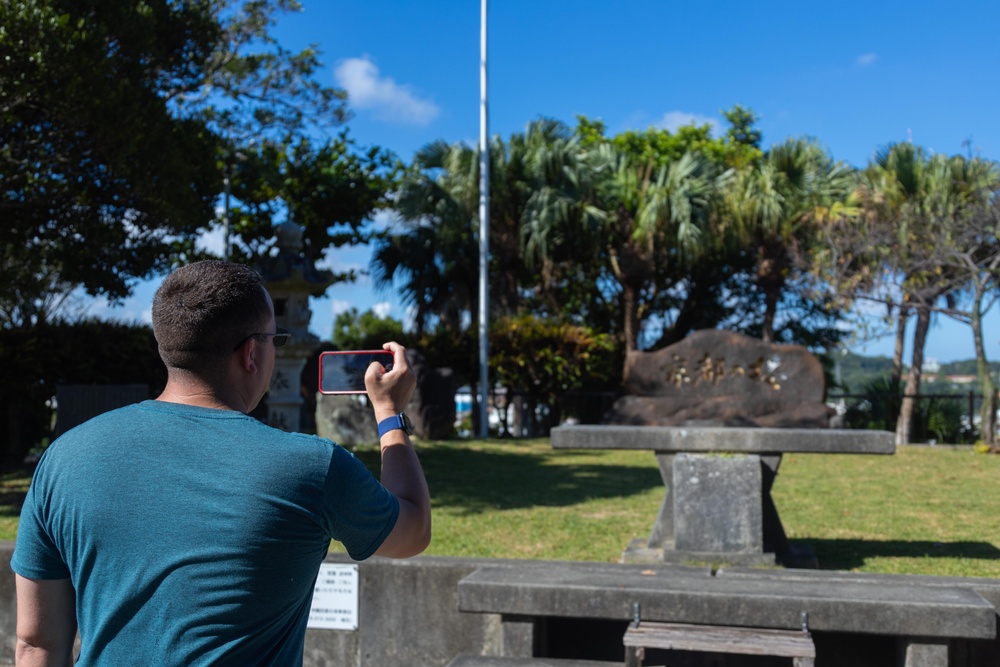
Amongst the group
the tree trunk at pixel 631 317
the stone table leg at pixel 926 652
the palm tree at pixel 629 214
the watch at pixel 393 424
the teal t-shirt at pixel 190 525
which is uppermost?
the palm tree at pixel 629 214

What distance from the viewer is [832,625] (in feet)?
14.0

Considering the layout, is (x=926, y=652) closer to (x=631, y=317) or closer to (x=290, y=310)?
(x=290, y=310)

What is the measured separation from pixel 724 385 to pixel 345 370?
286 inches

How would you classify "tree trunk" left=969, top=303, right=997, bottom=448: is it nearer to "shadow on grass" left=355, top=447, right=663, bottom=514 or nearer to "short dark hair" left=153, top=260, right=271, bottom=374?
"shadow on grass" left=355, top=447, right=663, bottom=514

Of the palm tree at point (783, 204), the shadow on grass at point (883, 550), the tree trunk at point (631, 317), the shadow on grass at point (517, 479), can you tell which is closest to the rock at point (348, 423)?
the shadow on grass at point (517, 479)

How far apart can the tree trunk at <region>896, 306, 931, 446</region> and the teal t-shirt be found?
1679 cm

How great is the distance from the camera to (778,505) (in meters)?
9.12

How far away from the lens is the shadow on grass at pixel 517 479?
928cm

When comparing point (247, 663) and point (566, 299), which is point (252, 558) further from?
point (566, 299)

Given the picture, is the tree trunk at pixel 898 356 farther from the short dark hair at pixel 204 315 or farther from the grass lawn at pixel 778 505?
the short dark hair at pixel 204 315

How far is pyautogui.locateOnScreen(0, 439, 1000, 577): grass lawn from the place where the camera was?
696 centimetres

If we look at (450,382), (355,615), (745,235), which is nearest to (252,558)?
(355,615)

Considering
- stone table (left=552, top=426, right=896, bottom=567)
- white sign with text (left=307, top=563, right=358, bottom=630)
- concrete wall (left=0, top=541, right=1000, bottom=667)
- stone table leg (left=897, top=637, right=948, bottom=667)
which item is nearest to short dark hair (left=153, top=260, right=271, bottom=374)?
concrete wall (left=0, top=541, right=1000, bottom=667)

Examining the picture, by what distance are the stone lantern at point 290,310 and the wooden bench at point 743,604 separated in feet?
25.7
